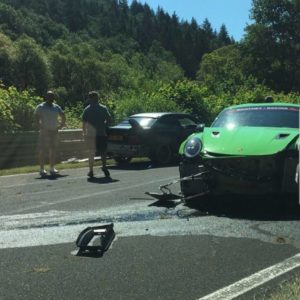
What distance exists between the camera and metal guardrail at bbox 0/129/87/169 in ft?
51.8

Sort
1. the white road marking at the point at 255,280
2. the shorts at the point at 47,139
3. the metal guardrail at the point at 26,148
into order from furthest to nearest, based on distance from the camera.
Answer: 1. the metal guardrail at the point at 26,148
2. the shorts at the point at 47,139
3. the white road marking at the point at 255,280

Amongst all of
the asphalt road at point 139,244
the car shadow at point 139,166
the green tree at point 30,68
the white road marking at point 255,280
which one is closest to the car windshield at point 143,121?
the car shadow at point 139,166

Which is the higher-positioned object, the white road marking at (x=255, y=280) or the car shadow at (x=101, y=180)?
the white road marking at (x=255, y=280)

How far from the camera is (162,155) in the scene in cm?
1675

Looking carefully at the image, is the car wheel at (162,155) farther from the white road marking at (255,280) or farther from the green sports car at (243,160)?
the white road marking at (255,280)

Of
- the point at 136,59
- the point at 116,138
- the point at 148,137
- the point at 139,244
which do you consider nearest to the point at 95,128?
the point at 116,138

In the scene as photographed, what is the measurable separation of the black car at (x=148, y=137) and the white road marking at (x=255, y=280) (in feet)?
35.6

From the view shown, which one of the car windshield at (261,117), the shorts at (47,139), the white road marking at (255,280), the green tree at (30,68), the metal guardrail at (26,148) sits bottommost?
the white road marking at (255,280)

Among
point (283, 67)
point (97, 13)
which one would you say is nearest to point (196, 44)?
point (97, 13)

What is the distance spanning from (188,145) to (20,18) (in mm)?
146130

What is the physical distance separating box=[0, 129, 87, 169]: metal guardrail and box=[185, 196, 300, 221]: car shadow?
27.5 feet

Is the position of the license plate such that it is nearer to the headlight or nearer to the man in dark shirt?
the man in dark shirt

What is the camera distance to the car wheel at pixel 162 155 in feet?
54.5

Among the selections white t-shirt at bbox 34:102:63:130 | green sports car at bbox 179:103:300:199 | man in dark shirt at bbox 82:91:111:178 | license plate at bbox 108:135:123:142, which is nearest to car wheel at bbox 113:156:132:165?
license plate at bbox 108:135:123:142
